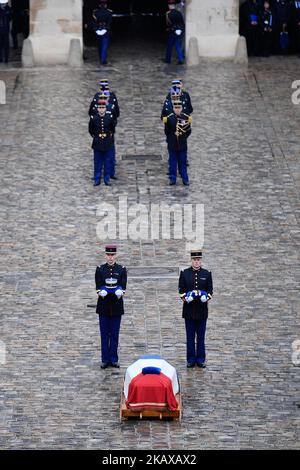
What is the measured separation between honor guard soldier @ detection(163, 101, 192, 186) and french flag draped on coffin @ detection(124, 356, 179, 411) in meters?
10.6

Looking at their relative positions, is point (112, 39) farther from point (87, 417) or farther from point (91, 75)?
point (87, 417)

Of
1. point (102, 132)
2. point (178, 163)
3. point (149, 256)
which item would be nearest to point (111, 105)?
point (102, 132)

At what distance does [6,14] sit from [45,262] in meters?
14.2

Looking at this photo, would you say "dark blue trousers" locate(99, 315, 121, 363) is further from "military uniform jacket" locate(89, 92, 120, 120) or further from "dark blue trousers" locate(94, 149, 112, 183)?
"military uniform jacket" locate(89, 92, 120, 120)

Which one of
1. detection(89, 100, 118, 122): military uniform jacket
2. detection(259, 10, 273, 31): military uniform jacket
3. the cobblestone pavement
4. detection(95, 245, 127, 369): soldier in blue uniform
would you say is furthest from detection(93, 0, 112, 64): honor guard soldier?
detection(95, 245, 127, 369): soldier in blue uniform

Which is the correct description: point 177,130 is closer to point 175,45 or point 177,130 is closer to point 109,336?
point 109,336

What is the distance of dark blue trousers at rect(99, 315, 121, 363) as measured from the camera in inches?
1136

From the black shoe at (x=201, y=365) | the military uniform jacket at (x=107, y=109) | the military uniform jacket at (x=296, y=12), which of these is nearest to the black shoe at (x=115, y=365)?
the black shoe at (x=201, y=365)

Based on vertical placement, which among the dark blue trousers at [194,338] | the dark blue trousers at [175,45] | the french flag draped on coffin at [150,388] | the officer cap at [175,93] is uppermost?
the dark blue trousers at [175,45]

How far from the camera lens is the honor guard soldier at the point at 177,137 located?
37.1 meters

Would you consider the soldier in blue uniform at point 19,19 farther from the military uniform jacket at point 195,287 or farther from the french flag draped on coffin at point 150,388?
the french flag draped on coffin at point 150,388

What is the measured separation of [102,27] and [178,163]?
9.31 meters

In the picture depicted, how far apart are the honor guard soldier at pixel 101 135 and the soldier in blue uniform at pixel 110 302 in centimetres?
854
